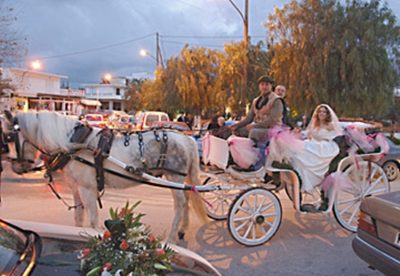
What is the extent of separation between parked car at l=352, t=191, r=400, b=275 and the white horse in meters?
2.19

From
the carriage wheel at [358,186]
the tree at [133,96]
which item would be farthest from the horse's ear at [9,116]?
the tree at [133,96]

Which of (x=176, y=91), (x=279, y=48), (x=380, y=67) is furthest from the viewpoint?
(x=176, y=91)

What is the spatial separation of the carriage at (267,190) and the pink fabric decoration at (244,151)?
0.10 metres

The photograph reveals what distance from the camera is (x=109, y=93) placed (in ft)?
261

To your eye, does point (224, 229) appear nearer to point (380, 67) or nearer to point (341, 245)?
point (341, 245)

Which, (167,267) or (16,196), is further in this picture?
(16,196)

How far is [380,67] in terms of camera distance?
16172mm

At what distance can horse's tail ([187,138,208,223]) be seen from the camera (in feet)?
16.1

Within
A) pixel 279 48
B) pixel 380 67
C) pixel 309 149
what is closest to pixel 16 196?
pixel 309 149

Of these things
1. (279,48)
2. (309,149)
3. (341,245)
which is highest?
(279,48)

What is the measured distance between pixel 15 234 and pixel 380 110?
18.7 metres

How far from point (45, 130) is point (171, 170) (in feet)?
5.38

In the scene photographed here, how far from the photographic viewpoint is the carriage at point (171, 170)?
4145 millimetres

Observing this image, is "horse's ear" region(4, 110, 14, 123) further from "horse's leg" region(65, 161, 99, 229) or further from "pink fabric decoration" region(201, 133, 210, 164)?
"pink fabric decoration" region(201, 133, 210, 164)
